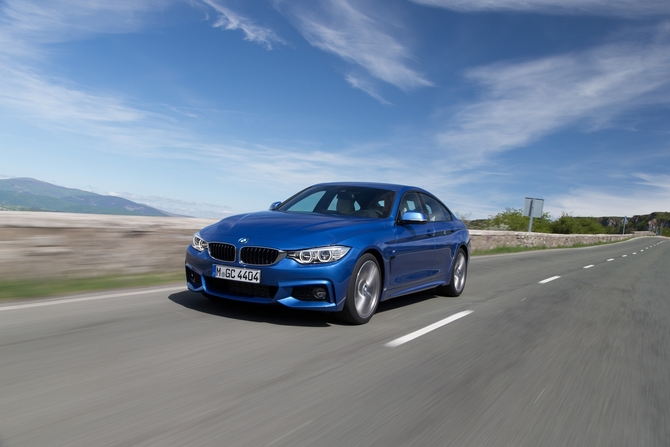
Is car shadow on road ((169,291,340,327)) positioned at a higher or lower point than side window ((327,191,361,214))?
lower

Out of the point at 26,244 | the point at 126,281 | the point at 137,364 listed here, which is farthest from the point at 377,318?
the point at 26,244

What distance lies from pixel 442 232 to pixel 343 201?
1623mm

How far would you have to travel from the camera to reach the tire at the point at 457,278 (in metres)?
Answer: 8.03

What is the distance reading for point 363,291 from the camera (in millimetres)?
5539

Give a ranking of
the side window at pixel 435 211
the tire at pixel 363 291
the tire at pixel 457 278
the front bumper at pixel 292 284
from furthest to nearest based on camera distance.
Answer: the tire at pixel 457 278 → the side window at pixel 435 211 → the tire at pixel 363 291 → the front bumper at pixel 292 284

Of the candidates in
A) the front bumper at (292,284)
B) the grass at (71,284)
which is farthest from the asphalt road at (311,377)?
the grass at (71,284)

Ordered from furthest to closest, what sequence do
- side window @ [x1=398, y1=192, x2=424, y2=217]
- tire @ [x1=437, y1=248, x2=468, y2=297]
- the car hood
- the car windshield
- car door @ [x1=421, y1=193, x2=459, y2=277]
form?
1. tire @ [x1=437, y1=248, x2=468, y2=297]
2. car door @ [x1=421, y1=193, x2=459, y2=277]
3. side window @ [x1=398, y1=192, x2=424, y2=217]
4. the car windshield
5. the car hood

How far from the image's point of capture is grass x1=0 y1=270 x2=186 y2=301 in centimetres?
599

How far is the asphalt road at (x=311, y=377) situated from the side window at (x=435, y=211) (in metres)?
1.50

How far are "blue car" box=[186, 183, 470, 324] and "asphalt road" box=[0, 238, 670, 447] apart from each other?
32 centimetres

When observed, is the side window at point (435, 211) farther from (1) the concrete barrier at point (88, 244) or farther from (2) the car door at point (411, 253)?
(1) the concrete barrier at point (88, 244)

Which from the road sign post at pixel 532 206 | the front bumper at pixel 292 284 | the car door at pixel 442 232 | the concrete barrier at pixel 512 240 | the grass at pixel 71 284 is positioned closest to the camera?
the front bumper at pixel 292 284

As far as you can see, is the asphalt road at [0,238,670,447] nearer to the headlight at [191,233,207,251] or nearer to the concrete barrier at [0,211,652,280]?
the headlight at [191,233,207,251]

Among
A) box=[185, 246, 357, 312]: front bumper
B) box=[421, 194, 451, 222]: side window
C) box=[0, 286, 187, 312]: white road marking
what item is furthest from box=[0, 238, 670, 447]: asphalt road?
box=[421, 194, 451, 222]: side window
